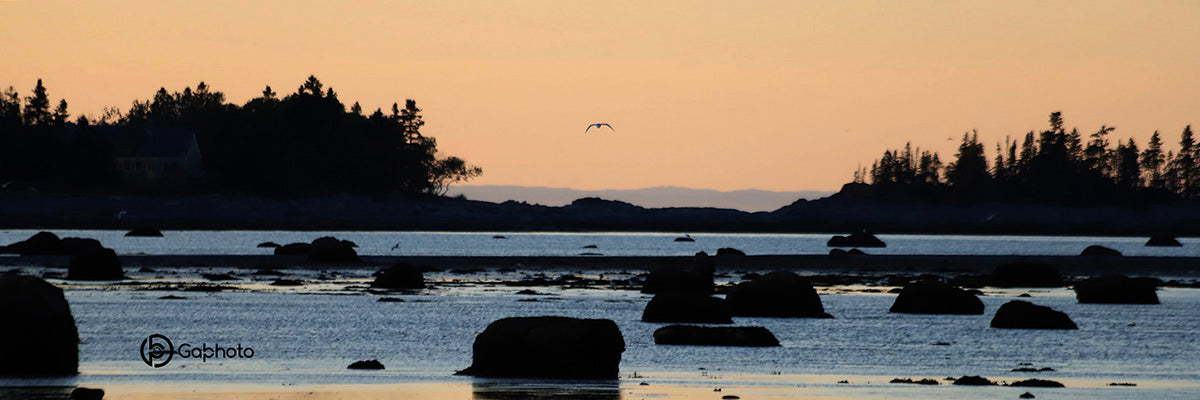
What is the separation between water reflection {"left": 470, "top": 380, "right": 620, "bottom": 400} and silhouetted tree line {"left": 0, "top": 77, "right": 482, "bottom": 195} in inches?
5869

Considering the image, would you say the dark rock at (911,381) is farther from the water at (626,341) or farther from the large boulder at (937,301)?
the large boulder at (937,301)

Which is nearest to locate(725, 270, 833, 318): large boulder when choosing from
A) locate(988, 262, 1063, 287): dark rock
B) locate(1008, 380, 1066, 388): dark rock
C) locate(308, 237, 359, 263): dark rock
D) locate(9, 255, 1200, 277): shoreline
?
locate(1008, 380, 1066, 388): dark rock

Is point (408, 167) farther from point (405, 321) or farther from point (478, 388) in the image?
point (478, 388)

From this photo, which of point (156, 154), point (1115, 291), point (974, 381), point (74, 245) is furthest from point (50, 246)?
point (156, 154)

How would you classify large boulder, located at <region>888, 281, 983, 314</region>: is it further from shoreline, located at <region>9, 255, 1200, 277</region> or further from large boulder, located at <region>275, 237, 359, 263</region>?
A: large boulder, located at <region>275, 237, 359, 263</region>

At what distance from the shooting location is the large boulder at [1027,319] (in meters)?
42.8

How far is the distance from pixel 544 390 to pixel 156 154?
163012 mm

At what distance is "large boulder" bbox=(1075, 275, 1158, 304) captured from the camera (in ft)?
178

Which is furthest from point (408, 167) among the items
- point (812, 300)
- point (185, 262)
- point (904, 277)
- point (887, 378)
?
point (887, 378)

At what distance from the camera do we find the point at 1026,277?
68.1 metres

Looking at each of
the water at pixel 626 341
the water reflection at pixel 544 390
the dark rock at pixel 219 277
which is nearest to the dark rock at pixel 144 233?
the dark rock at pixel 219 277

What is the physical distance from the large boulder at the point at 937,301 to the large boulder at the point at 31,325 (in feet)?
91.2

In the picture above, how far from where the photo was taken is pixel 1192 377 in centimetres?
3034

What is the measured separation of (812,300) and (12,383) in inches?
1038
